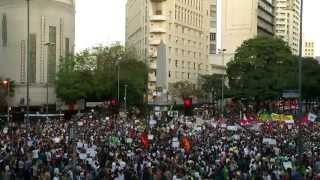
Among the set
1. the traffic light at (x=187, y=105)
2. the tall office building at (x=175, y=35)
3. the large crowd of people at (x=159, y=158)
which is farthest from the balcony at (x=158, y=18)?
the large crowd of people at (x=159, y=158)

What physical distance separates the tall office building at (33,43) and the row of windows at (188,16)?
85.5 feet

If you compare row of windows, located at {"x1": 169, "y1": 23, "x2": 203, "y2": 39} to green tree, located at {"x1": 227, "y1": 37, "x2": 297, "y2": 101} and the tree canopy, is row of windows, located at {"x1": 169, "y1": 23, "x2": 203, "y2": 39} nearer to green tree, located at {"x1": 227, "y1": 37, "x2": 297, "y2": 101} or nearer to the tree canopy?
the tree canopy

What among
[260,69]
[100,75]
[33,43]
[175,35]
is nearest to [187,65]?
[175,35]

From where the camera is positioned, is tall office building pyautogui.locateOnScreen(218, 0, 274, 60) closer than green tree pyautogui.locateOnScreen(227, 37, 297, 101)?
No

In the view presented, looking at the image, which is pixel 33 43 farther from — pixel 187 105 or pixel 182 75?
pixel 182 75

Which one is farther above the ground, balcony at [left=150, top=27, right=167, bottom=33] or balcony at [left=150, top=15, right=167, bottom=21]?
balcony at [left=150, top=15, right=167, bottom=21]

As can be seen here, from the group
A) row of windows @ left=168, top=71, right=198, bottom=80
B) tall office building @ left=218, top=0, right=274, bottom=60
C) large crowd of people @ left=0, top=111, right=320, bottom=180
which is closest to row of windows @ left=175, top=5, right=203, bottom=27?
row of windows @ left=168, top=71, right=198, bottom=80

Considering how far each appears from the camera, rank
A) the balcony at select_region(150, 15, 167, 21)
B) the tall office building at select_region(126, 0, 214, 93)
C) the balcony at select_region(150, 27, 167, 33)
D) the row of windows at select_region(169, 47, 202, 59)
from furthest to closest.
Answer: the row of windows at select_region(169, 47, 202, 59) < the tall office building at select_region(126, 0, 214, 93) < the balcony at select_region(150, 15, 167, 21) < the balcony at select_region(150, 27, 167, 33)

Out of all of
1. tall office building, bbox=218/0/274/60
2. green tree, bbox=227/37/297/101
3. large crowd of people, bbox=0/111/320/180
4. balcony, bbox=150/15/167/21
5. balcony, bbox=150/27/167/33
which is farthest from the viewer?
tall office building, bbox=218/0/274/60

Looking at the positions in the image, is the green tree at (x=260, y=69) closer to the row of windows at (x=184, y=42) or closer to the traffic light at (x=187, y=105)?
the traffic light at (x=187, y=105)

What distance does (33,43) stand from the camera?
8594 cm

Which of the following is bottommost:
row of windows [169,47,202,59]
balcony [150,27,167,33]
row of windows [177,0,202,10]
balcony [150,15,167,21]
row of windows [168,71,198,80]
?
row of windows [168,71,198,80]

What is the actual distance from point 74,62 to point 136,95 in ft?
29.5

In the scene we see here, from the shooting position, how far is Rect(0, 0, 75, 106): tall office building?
84.9 meters
